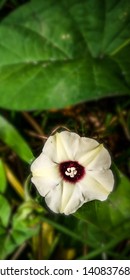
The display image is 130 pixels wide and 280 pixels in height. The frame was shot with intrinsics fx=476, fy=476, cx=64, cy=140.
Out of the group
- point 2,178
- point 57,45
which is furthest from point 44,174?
point 57,45

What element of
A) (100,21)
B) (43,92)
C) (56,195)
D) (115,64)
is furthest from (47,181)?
(100,21)

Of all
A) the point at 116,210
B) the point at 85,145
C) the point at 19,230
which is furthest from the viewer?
the point at 19,230

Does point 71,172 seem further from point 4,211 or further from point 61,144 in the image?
point 4,211

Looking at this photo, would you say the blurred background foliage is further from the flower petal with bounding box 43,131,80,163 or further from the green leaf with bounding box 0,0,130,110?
the flower petal with bounding box 43,131,80,163

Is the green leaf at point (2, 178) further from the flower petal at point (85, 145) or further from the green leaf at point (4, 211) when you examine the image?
the flower petal at point (85, 145)

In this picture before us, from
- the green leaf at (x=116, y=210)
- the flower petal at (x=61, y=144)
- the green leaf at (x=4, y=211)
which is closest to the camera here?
the flower petal at (x=61, y=144)

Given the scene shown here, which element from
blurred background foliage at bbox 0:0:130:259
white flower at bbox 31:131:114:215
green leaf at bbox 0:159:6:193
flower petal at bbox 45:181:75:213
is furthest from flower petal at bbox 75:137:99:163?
green leaf at bbox 0:159:6:193

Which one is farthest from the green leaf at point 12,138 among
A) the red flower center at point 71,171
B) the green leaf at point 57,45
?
the red flower center at point 71,171

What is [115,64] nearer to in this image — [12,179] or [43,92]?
[43,92]
